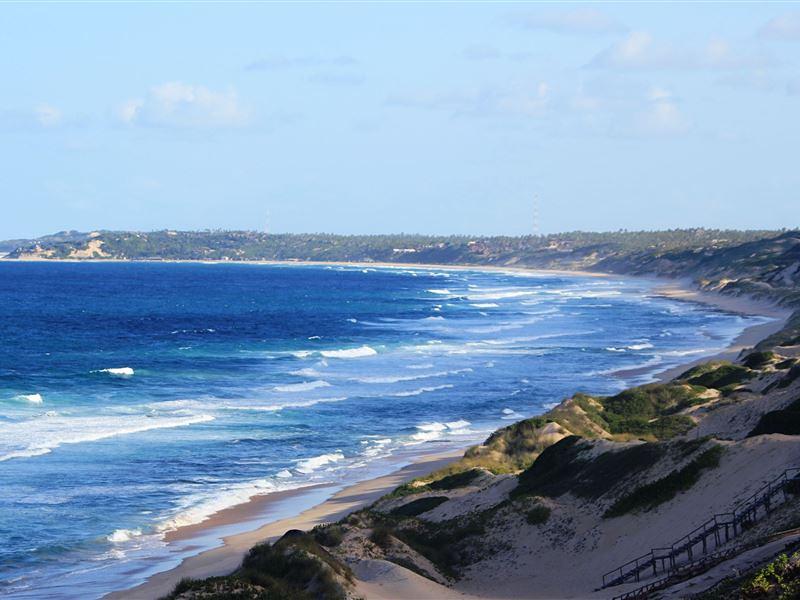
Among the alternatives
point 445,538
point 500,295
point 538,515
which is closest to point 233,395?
point 445,538

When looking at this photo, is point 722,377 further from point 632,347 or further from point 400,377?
point 632,347

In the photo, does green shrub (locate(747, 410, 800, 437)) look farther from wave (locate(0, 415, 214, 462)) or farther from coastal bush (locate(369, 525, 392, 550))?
wave (locate(0, 415, 214, 462))

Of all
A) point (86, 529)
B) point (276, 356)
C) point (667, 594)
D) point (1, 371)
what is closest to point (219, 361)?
point (276, 356)

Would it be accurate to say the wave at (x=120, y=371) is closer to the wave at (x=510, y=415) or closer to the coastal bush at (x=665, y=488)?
the wave at (x=510, y=415)

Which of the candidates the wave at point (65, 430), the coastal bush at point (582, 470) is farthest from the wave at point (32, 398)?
the coastal bush at point (582, 470)

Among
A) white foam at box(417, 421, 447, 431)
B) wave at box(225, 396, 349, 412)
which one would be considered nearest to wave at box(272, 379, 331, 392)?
wave at box(225, 396, 349, 412)
